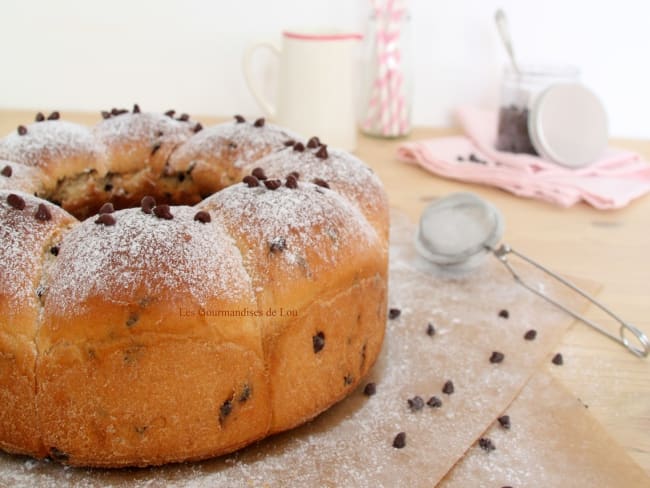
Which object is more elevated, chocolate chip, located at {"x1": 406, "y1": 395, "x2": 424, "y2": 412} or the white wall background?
the white wall background

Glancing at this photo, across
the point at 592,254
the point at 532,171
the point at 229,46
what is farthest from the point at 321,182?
the point at 229,46

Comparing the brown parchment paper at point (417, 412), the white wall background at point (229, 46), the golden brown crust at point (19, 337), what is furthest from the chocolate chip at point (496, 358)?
the white wall background at point (229, 46)

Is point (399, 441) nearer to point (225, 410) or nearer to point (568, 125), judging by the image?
point (225, 410)

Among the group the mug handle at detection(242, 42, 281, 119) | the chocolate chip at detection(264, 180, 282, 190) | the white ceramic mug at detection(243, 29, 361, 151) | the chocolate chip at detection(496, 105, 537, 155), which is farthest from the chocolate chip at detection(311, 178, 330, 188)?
the chocolate chip at detection(496, 105, 537, 155)

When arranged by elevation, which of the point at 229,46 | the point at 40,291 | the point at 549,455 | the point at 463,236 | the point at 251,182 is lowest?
the point at 549,455

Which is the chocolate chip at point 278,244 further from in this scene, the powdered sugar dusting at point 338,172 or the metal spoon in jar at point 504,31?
the metal spoon in jar at point 504,31

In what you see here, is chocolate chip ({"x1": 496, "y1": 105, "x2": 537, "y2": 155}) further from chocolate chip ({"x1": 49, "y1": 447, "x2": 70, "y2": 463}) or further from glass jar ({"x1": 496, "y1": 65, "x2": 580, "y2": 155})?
chocolate chip ({"x1": 49, "y1": 447, "x2": 70, "y2": 463})
